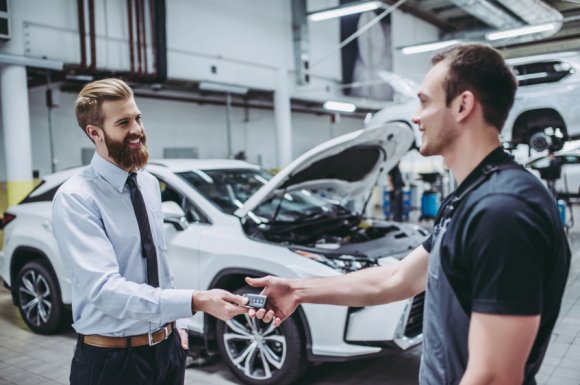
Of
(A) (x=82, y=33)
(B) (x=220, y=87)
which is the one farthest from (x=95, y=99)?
(B) (x=220, y=87)

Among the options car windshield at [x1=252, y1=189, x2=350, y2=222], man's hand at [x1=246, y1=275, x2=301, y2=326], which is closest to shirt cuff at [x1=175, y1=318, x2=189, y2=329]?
man's hand at [x1=246, y1=275, x2=301, y2=326]

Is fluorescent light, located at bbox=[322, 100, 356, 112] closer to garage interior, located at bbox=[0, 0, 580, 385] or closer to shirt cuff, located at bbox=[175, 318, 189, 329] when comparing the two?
garage interior, located at bbox=[0, 0, 580, 385]

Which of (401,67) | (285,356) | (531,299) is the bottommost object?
(285,356)

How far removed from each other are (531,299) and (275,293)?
102 centimetres

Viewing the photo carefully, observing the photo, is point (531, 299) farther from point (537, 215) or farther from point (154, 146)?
point (154, 146)

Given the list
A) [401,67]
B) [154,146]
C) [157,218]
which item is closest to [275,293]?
[157,218]

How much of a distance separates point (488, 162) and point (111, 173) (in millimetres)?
1403

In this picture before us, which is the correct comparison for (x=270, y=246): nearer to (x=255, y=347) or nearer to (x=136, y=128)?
(x=255, y=347)

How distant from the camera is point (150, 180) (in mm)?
2252

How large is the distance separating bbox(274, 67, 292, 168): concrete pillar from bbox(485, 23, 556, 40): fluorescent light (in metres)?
4.87

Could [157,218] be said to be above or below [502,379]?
above

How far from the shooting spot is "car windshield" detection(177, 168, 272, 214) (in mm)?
4336

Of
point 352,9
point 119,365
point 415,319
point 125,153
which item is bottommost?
point 415,319

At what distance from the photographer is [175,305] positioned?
174 cm
